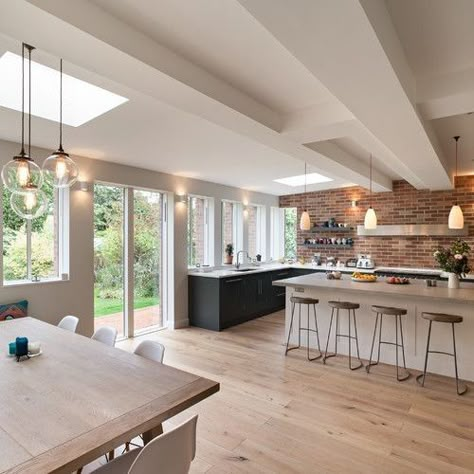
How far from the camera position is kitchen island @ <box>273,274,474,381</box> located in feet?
11.8

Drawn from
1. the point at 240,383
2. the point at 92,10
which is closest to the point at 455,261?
the point at 240,383

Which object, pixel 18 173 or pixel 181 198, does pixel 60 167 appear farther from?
pixel 181 198

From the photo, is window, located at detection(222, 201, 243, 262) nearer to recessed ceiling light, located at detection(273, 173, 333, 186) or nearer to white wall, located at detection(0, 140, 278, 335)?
recessed ceiling light, located at detection(273, 173, 333, 186)

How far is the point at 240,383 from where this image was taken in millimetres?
3445

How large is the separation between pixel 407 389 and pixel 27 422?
3.33 m

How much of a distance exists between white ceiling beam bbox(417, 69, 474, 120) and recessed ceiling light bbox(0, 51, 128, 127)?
2.31m

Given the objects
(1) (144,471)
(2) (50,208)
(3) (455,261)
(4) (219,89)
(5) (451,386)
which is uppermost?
(4) (219,89)

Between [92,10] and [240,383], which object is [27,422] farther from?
[240,383]

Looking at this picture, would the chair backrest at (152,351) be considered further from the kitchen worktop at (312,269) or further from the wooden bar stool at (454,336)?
the kitchen worktop at (312,269)

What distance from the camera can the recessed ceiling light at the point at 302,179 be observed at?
20.6 ft

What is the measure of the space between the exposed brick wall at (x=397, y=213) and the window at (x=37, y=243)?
532cm

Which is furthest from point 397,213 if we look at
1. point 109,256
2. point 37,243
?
point 37,243

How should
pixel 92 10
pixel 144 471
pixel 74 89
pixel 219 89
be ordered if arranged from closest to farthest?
pixel 144 471
pixel 92 10
pixel 219 89
pixel 74 89

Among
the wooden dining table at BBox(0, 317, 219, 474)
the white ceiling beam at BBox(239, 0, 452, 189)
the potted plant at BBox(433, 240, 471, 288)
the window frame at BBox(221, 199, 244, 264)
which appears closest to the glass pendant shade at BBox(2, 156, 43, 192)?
the wooden dining table at BBox(0, 317, 219, 474)
